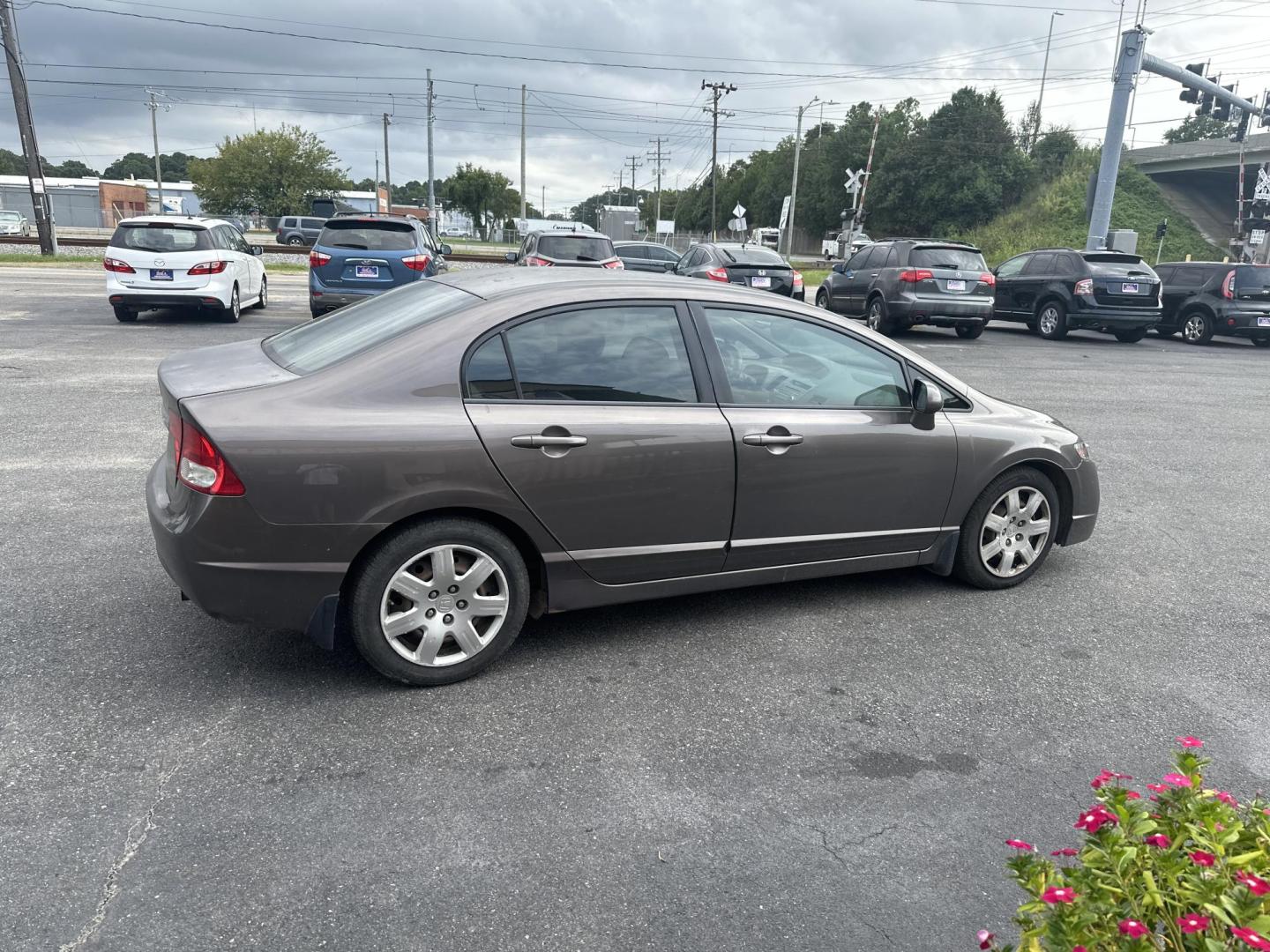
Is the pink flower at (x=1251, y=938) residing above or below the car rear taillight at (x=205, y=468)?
below

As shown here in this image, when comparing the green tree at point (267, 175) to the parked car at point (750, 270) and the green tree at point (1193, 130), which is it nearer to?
the parked car at point (750, 270)

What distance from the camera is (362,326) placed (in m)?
4.09

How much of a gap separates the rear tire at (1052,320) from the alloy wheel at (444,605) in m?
16.9

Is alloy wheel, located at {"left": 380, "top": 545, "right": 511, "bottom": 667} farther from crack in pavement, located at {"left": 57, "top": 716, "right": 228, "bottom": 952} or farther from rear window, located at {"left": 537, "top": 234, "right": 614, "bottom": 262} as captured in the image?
rear window, located at {"left": 537, "top": 234, "right": 614, "bottom": 262}

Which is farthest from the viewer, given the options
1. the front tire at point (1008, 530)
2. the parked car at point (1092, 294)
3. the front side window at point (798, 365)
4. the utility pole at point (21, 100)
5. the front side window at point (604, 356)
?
the utility pole at point (21, 100)

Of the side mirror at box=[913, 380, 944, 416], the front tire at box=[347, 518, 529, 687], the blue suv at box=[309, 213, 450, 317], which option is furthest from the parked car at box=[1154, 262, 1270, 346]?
the front tire at box=[347, 518, 529, 687]

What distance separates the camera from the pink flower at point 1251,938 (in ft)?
4.22

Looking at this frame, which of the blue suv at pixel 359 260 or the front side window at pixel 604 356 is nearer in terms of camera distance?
the front side window at pixel 604 356

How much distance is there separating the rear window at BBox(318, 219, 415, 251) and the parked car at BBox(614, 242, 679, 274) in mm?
8941

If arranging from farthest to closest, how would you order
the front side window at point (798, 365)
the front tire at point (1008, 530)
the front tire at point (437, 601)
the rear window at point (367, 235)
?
the rear window at point (367, 235) → the front tire at point (1008, 530) → the front side window at point (798, 365) → the front tire at point (437, 601)

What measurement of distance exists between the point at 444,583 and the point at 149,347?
1019cm

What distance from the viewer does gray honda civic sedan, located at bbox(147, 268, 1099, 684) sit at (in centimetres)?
336

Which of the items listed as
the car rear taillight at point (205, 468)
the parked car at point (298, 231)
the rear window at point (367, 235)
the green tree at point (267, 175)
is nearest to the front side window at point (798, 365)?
the car rear taillight at point (205, 468)

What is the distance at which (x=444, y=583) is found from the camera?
139 inches
